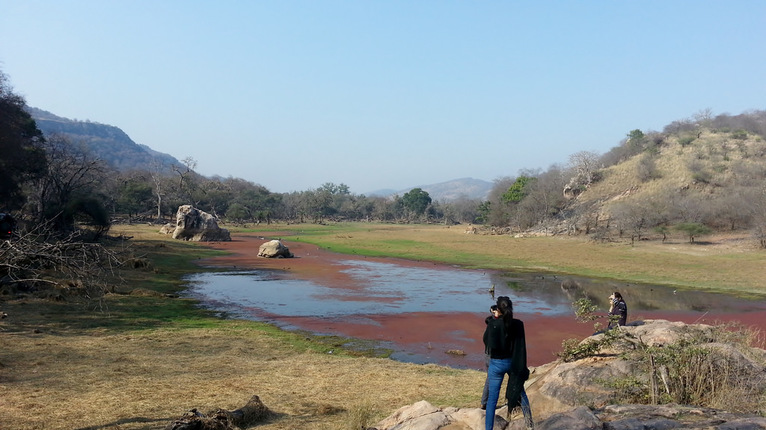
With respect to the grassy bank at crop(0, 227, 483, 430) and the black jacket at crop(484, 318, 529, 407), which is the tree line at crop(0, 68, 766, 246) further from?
the black jacket at crop(484, 318, 529, 407)

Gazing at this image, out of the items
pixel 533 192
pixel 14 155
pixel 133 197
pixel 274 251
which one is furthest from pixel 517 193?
pixel 14 155

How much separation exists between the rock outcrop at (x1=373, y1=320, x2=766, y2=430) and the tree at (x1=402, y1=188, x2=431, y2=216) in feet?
442

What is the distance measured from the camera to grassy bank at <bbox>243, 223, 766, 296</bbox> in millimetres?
33781

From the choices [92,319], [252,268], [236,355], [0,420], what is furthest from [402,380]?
[252,268]

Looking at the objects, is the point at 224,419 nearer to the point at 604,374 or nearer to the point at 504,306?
the point at 504,306

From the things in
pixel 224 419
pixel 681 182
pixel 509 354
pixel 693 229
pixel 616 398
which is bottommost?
pixel 224 419

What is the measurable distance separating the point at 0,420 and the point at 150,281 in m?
21.2

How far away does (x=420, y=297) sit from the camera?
2727cm

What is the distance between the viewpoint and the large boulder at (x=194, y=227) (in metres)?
57.6

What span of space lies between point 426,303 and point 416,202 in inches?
4813

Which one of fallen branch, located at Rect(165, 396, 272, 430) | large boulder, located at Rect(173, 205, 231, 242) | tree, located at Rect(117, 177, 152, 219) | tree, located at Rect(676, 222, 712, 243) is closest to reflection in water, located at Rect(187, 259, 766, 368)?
fallen branch, located at Rect(165, 396, 272, 430)

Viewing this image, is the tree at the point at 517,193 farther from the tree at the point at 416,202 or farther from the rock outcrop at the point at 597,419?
the rock outcrop at the point at 597,419

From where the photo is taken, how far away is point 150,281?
27859mm

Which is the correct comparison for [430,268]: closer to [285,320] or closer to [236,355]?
[285,320]
